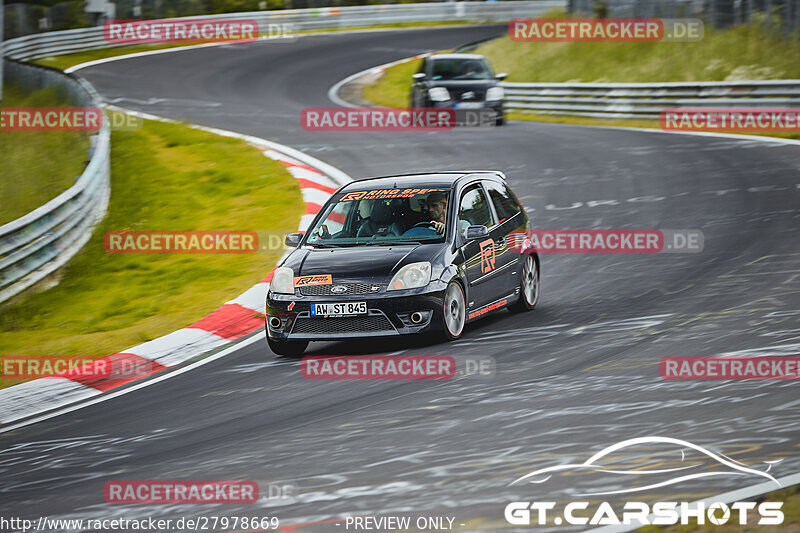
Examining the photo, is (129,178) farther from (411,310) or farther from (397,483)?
(397,483)

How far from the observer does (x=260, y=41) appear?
4447cm

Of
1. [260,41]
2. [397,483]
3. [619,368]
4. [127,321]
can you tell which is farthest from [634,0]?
[397,483]

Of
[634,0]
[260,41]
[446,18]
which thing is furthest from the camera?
[446,18]

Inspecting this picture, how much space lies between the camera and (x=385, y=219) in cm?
1008

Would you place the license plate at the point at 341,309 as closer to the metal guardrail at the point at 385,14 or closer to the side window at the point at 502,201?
the side window at the point at 502,201

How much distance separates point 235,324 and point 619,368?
414 centimetres

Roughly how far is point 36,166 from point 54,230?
4970mm

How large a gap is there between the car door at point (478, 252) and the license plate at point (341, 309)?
109 centimetres

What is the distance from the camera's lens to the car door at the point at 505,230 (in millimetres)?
10312

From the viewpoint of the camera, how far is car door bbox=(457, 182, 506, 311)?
9.79 metres

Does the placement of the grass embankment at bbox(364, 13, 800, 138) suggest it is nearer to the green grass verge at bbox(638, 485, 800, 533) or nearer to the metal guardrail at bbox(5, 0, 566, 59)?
the metal guardrail at bbox(5, 0, 566, 59)

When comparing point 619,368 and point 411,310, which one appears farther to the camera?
point 411,310

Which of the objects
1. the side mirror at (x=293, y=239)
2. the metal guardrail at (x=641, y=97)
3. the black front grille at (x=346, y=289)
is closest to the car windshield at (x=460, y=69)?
the metal guardrail at (x=641, y=97)

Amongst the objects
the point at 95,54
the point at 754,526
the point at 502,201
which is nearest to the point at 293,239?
the point at 502,201
